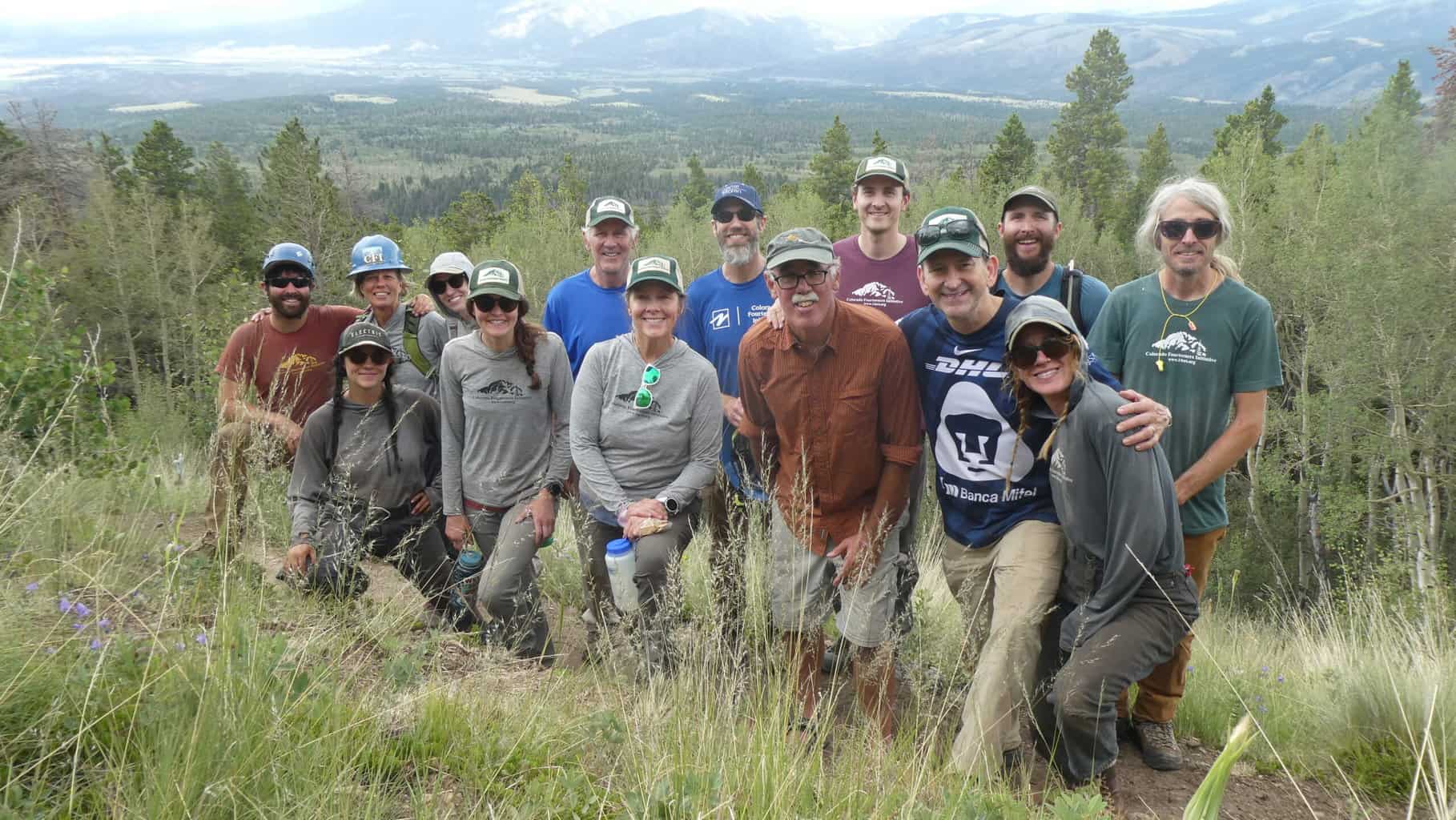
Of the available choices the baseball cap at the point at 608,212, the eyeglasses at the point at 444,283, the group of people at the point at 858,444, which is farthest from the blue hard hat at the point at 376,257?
the baseball cap at the point at 608,212

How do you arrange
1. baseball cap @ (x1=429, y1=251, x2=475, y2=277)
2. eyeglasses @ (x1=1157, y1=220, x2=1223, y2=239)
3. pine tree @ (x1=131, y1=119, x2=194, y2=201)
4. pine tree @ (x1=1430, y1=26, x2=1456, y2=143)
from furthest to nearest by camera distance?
pine tree @ (x1=131, y1=119, x2=194, y2=201)
pine tree @ (x1=1430, y1=26, x2=1456, y2=143)
baseball cap @ (x1=429, y1=251, x2=475, y2=277)
eyeglasses @ (x1=1157, y1=220, x2=1223, y2=239)

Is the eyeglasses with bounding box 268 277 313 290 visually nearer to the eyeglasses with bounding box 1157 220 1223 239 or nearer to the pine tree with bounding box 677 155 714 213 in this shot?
the eyeglasses with bounding box 1157 220 1223 239

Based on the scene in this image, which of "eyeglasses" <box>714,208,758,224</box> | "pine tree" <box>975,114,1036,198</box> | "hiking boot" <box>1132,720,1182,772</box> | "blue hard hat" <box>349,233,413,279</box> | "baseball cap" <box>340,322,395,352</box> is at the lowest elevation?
"hiking boot" <box>1132,720,1182,772</box>

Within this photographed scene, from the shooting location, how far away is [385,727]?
2334mm

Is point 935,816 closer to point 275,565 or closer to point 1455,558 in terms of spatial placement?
point 275,565

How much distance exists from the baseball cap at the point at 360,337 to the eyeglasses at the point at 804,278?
1929 millimetres

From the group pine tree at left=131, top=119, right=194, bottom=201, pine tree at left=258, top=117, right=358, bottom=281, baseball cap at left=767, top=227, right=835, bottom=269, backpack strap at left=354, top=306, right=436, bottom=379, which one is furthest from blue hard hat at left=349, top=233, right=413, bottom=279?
pine tree at left=131, top=119, right=194, bottom=201

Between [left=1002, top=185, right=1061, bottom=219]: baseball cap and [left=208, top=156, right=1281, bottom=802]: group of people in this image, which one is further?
[left=1002, top=185, right=1061, bottom=219]: baseball cap

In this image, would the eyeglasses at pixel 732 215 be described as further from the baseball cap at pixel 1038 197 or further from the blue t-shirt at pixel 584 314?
the baseball cap at pixel 1038 197

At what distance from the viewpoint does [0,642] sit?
204 centimetres

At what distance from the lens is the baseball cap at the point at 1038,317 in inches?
107

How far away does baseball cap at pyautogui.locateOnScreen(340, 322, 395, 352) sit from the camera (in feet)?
12.6

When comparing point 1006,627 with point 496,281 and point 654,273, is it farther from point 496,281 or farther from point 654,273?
point 496,281

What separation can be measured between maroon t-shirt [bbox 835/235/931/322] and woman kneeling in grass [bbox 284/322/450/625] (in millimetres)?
2228
